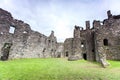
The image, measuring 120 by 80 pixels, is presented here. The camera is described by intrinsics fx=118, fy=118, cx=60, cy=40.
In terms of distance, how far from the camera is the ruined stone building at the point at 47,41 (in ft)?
78.7

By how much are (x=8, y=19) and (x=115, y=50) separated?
78.2 feet

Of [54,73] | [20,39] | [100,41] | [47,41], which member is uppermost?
[47,41]

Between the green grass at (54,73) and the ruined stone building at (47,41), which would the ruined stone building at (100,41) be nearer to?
the ruined stone building at (47,41)

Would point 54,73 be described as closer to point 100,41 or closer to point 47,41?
point 100,41

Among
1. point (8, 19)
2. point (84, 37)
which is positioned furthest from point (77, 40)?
point (8, 19)

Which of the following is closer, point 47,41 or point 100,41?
point 100,41

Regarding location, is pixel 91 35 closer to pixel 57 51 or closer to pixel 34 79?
pixel 57 51

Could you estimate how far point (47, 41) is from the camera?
121 ft

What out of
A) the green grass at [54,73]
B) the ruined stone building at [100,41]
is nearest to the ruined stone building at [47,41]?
the ruined stone building at [100,41]

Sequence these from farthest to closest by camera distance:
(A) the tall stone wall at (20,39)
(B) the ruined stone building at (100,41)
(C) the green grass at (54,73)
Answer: (B) the ruined stone building at (100,41)
(A) the tall stone wall at (20,39)
(C) the green grass at (54,73)

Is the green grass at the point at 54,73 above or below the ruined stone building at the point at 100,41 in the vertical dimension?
below

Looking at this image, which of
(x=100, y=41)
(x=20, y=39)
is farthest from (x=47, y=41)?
(x=100, y=41)

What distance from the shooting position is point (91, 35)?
3288cm

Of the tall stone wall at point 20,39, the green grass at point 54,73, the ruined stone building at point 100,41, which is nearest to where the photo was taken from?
the green grass at point 54,73
